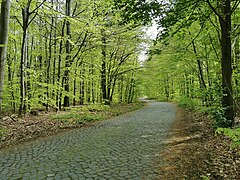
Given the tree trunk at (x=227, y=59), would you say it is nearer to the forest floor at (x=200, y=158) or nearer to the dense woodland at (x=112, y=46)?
the dense woodland at (x=112, y=46)

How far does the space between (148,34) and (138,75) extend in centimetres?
897

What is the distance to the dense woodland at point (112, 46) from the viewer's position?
7023 mm

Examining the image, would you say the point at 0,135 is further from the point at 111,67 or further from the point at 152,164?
the point at 111,67

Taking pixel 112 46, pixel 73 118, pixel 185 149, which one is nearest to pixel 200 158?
pixel 185 149

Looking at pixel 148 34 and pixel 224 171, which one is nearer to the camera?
pixel 224 171

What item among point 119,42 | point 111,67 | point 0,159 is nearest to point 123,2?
point 0,159

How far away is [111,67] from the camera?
20797mm

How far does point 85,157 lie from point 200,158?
2993 mm

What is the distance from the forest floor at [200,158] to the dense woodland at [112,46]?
133 cm

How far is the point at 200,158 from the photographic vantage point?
5324 mm

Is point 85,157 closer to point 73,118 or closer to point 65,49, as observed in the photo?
point 73,118

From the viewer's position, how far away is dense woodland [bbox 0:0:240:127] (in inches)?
277

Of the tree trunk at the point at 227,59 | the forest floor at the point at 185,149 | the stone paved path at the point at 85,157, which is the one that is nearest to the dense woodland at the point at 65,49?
the forest floor at the point at 185,149

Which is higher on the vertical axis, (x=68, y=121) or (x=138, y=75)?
(x=138, y=75)
